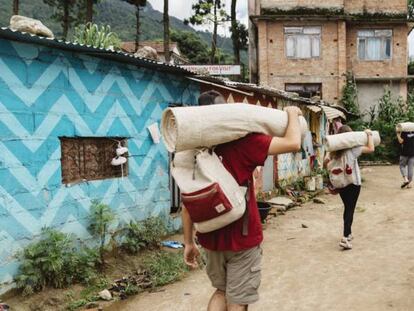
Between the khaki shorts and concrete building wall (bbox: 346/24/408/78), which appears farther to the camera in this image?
concrete building wall (bbox: 346/24/408/78)

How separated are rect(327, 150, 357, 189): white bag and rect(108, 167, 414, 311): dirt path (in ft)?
3.26

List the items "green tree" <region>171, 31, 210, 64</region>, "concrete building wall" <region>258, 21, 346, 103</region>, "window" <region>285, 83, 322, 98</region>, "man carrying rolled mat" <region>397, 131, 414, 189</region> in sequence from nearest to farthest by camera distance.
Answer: "man carrying rolled mat" <region>397, 131, 414, 189</region> → "concrete building wall" <region>258, 21, 346, 103</region> → "window" <region>285, 83, 322, 98</region> → "green tree" <region>171, 31, 210, 64</region>

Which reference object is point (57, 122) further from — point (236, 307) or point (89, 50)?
point (236, 307)

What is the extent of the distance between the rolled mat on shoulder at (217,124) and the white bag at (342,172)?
3.95m

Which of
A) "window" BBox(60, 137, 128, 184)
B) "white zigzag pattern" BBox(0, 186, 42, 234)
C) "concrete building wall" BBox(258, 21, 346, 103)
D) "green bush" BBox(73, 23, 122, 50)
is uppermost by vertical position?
Answer: "concrete building wall" BBox(258, 21, 346, 103)

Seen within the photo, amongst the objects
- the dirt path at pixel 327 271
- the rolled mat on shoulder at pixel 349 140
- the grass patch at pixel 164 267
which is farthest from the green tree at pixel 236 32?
the grass patch at pixel 164 267

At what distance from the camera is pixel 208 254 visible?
9.49ft

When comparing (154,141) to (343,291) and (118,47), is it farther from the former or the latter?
(343,291)

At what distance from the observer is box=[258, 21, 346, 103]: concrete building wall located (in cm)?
2225

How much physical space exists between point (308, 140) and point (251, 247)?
1214 cm

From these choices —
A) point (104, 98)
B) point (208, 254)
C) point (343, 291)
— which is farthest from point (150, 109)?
point (208, 254)

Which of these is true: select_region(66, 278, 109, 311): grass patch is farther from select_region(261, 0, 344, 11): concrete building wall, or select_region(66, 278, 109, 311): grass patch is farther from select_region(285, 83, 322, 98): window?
select_region(261, 0, 344, 11): concrete building wall

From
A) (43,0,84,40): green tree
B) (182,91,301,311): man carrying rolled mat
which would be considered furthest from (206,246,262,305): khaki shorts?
(43,0,84,40): green tree

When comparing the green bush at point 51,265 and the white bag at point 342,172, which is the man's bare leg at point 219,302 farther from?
the white bag at point 342,172
